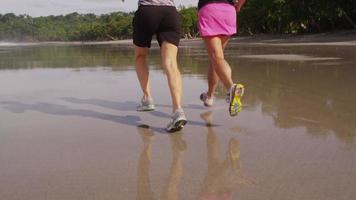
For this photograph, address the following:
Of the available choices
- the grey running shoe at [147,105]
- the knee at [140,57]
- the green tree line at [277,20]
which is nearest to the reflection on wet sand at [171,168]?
the grey running shoe at [147,105]

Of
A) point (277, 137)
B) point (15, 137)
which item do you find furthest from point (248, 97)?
point (15, 137)

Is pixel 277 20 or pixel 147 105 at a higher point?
pixel 147 105

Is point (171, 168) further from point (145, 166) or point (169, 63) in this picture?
point (169, 63)

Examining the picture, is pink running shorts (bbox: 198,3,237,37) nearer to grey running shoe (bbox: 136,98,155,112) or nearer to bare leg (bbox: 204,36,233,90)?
bare leg (bbox: 204,36,233,90)

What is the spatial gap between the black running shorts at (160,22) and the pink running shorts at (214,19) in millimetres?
268

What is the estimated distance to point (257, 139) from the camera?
3711 mm

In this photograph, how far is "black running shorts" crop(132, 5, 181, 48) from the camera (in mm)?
4367

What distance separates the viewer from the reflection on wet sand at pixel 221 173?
252 cm

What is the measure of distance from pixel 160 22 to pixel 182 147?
4.38 ft

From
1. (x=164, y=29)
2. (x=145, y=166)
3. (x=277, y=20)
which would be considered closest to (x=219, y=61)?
(x=164, y=29)

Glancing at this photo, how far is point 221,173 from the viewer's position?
287cm

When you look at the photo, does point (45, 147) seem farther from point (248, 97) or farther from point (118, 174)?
point (248, 97)

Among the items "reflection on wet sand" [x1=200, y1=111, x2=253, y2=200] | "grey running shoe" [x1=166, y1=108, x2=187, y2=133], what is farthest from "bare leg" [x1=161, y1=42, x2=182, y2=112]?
"reflection on wet sand" [x1=200, y1=111, x2=253, y2=200]

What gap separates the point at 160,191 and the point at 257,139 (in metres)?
1.33
